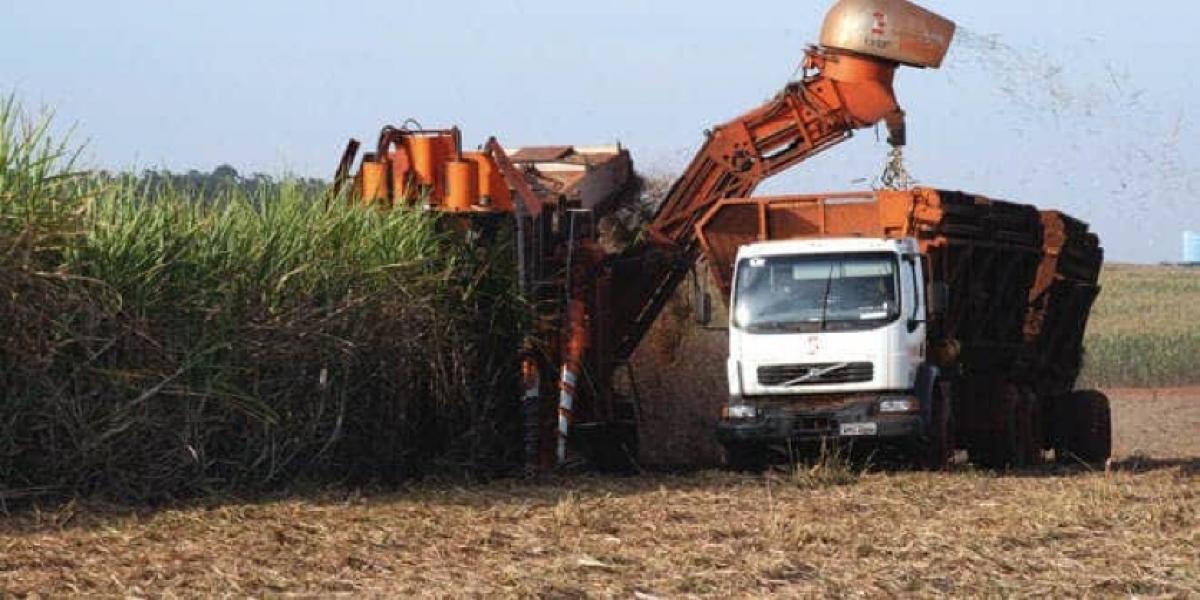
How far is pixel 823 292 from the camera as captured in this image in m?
19.4

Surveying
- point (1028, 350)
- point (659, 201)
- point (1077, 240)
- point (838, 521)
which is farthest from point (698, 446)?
point (838, 521)

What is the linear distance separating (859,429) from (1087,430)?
23.2 feet

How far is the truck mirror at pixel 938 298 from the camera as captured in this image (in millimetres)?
19906

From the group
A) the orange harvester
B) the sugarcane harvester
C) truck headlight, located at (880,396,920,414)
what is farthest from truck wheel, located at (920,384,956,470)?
the orange harvester

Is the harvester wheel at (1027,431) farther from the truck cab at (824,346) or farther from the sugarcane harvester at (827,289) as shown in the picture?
the truck cab at (824,346)

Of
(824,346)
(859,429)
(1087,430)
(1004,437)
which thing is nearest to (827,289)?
(824,346)

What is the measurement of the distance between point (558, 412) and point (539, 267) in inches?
55.5

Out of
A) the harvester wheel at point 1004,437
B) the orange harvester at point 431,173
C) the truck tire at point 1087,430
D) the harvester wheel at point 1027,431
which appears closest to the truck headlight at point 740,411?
the orange harvester at point 431,173

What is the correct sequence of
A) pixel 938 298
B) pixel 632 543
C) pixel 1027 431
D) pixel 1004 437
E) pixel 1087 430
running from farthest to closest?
pixel 1087 430
pixel 1027 431
pixel 1004 437
pixel 938 298
pixel 632 543

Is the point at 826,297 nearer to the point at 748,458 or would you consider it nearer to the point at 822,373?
the point at 822,373

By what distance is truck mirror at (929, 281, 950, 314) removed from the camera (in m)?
19.9

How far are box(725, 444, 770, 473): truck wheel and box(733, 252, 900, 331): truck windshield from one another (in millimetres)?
1179

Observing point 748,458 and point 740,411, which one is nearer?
point 740,411

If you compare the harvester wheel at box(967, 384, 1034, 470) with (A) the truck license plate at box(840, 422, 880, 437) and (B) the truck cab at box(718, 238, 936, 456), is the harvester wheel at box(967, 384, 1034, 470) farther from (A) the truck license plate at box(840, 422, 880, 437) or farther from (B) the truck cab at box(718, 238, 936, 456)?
(A) the truck license plate at box(840, 422, 880, 437)
